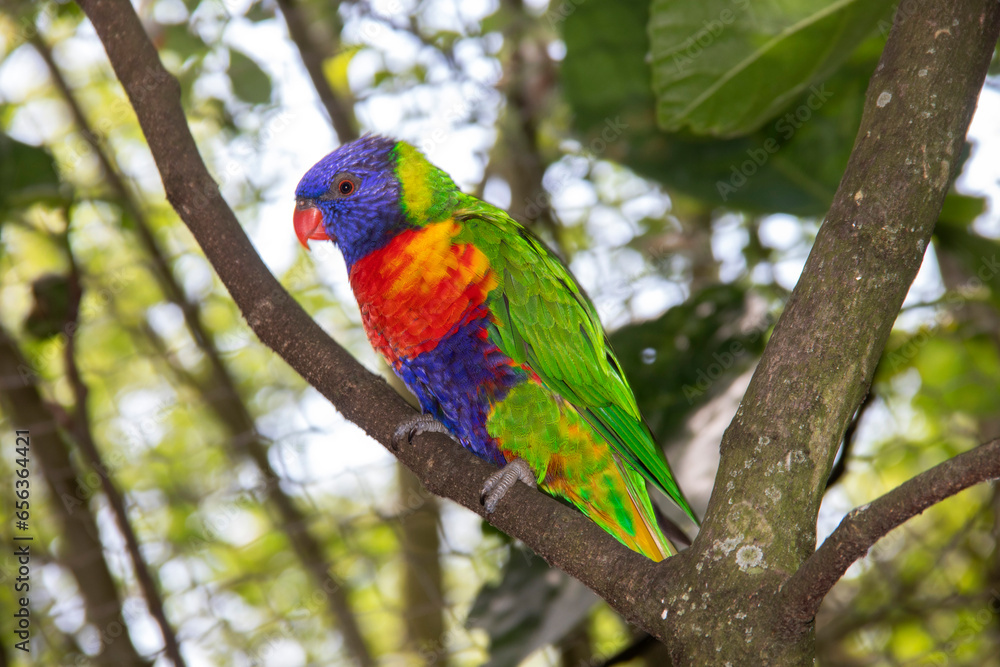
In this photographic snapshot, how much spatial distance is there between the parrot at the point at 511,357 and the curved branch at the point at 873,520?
2.51 ft

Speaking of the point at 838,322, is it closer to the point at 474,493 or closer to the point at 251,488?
the point at 474,493

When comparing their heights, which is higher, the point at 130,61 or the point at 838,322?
the point at 130,61

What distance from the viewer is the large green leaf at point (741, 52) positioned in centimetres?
192

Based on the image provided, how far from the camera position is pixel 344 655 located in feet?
11.0

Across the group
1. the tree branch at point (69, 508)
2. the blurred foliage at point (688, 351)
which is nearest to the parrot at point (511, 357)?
the blurred foliage at point (688, 351)

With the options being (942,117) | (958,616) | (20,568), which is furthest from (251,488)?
(958,616)

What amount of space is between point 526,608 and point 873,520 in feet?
4.50

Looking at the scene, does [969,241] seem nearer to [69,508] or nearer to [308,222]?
[308,222]

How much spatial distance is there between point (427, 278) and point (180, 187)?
59cm

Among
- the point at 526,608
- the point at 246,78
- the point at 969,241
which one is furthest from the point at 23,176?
the point at 969,241

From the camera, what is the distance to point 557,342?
1828 millimetres

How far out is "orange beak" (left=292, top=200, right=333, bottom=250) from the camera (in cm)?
220

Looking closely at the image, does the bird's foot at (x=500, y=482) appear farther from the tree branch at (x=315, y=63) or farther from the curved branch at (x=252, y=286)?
the tree branch at (x=315, y=63)

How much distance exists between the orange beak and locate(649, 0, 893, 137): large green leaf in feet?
3.51
